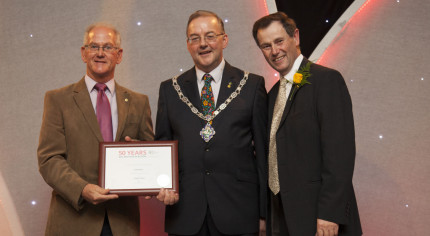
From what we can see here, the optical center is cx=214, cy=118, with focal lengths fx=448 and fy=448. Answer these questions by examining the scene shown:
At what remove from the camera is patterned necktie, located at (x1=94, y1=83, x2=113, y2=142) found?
7.89 feet

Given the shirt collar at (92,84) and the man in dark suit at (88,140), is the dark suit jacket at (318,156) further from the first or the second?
the shirt collar at (92,84)

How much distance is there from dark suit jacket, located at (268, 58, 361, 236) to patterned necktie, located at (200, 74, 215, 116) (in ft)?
1.31

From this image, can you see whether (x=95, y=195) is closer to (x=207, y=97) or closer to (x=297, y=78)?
(x=207, y=97)

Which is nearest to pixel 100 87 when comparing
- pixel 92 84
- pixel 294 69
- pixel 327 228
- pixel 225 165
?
pixel 92 84

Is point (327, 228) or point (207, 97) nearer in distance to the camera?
point (327, 228)

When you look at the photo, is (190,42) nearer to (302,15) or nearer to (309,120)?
(309,120)

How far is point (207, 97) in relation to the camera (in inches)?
94.0

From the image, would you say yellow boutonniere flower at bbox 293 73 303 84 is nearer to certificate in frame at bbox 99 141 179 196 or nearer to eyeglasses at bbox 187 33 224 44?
eyeglasses at bbox 187 33 224 44

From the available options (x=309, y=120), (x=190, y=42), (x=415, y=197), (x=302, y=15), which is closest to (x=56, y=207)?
(x=190, y=42)

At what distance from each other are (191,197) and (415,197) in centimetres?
201

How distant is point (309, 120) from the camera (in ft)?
6.90

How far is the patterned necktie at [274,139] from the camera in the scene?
2223mm

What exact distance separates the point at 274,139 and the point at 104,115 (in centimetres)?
92

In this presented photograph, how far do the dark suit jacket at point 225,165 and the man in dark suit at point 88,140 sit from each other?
275 mm
